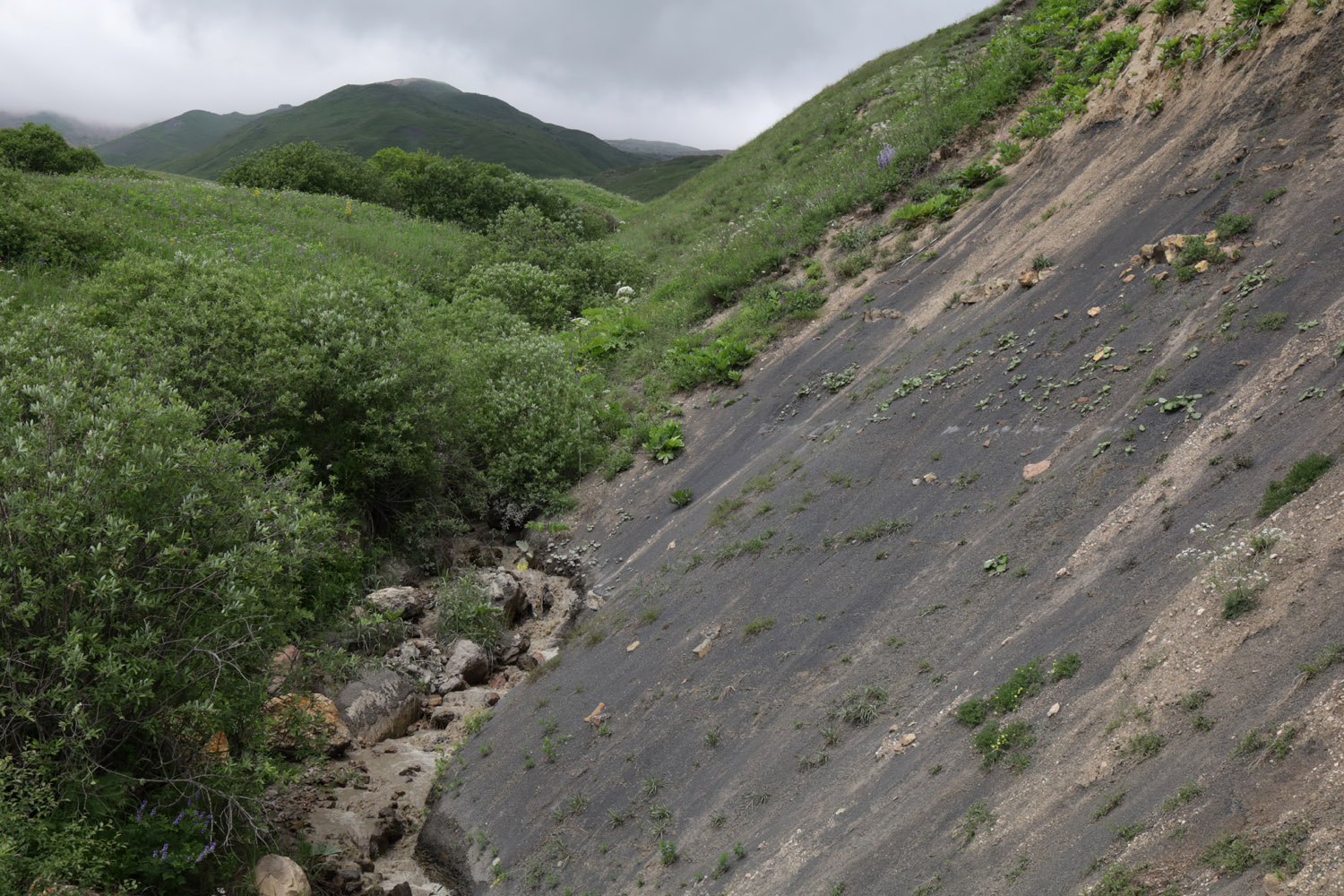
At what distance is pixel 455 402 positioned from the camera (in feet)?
44.4

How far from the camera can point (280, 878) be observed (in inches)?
268

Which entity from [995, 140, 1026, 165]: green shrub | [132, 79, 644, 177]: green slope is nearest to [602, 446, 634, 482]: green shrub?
[995, 140, 1026, 165]: green shrub

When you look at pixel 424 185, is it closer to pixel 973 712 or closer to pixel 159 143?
pixel 973 712

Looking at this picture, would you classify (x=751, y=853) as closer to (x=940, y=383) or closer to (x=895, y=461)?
(x=895, y=461)

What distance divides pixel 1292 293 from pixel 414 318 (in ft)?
40.0

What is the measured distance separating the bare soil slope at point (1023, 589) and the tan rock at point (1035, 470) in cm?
17

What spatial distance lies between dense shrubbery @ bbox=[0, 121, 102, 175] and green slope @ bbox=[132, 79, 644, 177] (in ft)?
230

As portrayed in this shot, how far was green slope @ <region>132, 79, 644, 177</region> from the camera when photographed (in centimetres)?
10881

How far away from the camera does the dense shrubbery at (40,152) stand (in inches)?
1010

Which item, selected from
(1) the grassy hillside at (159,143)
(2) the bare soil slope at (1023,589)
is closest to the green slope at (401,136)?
(1) the grassy hillside at (159,143)

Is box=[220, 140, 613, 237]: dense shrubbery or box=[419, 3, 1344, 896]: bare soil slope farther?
box=[220, 140, 613, 237]: dense shrubbery

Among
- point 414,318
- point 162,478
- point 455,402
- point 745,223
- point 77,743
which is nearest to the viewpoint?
point 77,743

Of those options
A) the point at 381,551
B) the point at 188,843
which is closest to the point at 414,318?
the point at 381,551

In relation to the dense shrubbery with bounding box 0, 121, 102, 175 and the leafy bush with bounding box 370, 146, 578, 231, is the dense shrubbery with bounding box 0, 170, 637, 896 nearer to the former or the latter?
the dense shrubbery with bounding box 0, 121, 102, 175
